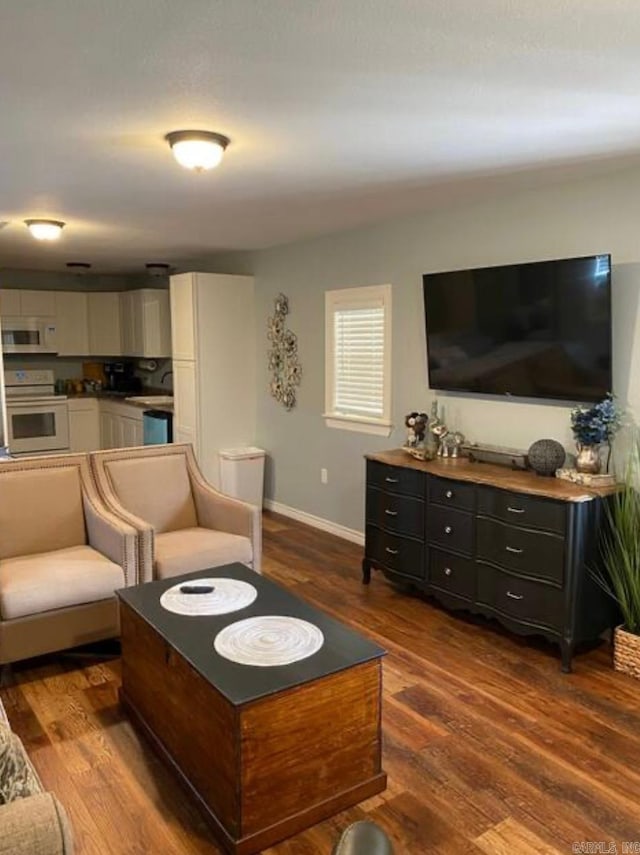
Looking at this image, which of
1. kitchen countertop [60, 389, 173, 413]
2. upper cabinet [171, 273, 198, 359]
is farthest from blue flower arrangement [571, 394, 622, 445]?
kitchen countertop [60, 389, 173, 413]

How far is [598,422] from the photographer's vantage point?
3271 mm

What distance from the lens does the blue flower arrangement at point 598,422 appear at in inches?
129

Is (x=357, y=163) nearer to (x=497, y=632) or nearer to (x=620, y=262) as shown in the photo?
(x=620, y=262)

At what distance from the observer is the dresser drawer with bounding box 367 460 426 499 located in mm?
3855

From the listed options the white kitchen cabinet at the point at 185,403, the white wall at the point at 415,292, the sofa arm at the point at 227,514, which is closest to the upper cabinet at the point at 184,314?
the white kitchen cabinet at the point at 185,403

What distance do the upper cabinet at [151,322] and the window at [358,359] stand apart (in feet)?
9.74

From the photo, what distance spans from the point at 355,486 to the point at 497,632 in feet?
5.96

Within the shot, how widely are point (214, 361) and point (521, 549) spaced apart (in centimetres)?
359

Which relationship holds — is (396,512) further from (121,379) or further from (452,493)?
(121,379)

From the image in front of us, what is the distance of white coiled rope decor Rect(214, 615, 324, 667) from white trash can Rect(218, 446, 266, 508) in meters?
3.53

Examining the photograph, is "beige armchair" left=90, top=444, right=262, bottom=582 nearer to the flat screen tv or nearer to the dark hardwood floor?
the dark hardwood floor

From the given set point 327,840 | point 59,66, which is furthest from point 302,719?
point 59,66

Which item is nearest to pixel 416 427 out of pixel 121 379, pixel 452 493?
pixel 452 493

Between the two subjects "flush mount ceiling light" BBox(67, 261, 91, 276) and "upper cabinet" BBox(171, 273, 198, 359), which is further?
"flush mount ceiling light" BBox(67, 261, 91, 276)
